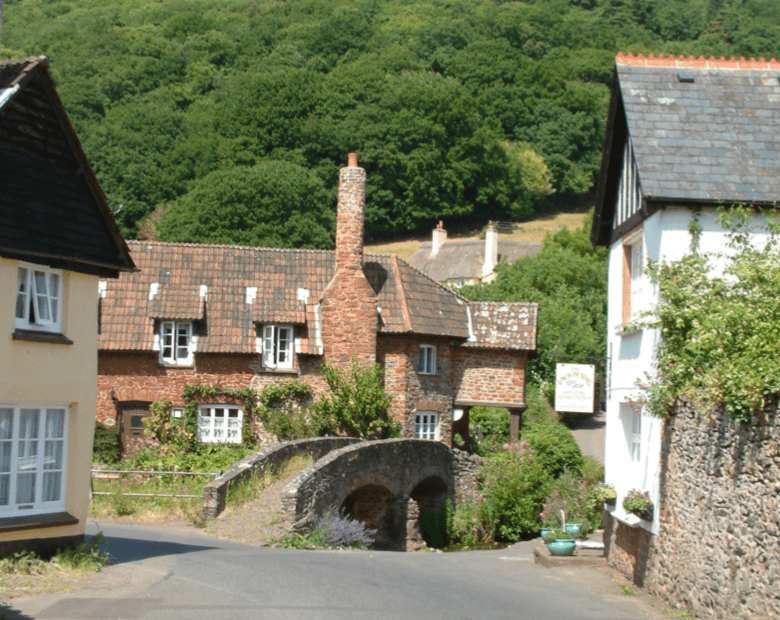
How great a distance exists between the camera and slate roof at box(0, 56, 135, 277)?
13.6m

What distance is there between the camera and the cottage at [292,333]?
94.9 ft

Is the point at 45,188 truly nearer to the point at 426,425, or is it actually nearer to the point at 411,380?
the point at 411,380

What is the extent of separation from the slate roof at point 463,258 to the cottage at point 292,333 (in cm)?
3414

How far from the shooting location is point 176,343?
29.2m

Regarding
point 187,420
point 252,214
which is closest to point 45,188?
point 187,420

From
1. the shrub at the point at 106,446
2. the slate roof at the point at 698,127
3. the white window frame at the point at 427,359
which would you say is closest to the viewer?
the slate roof at the point at 698,127

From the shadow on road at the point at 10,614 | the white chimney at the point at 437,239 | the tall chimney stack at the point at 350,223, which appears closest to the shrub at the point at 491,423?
the tall chimney stack at the point at 350,223

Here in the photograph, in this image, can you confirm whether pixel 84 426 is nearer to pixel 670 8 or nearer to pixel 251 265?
pixel 251 265

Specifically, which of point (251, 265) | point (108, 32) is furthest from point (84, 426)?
point (108, 32)

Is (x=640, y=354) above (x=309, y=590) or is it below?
above

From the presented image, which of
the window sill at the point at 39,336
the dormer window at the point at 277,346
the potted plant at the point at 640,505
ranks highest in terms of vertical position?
the dormer window at the point at 277,346

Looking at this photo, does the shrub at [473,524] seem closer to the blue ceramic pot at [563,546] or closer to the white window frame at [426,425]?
the white window frame at [426,425]

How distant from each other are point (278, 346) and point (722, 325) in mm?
19767

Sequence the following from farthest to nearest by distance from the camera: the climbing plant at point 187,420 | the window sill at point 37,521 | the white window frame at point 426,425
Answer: the white window frame at point 426,425, the climbing plant at point 187,420, the window sill at point 37,521
